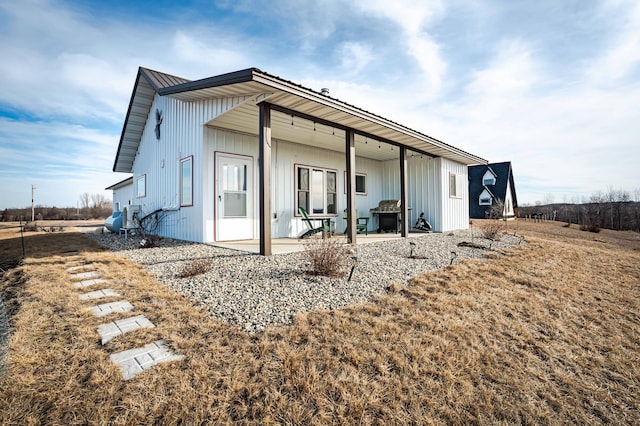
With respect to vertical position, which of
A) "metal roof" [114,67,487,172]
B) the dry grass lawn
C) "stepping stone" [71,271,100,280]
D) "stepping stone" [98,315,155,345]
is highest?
"metal roof" [114,67,487,172]

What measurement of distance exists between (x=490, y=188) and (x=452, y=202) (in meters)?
15.6

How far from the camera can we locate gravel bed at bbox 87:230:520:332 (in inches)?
107

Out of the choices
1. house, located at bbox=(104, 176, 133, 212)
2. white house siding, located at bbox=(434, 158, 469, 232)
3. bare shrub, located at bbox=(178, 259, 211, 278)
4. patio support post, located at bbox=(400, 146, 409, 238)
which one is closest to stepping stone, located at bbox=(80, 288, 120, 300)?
bare shrub, located at bbox=(178, 259, 211, 278)

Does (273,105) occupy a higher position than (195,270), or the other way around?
(273,105)

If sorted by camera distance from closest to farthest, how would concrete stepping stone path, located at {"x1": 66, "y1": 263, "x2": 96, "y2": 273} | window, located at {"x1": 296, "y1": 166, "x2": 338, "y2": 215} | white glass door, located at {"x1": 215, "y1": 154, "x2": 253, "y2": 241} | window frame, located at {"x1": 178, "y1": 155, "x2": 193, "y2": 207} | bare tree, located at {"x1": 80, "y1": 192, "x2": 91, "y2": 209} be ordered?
Result: 1. concrete stepping stone path, located at {"x1": 66, "y1": 263, "x2": 96, "y2": 273}
2. white glass door, located at {"x1": 215, "y1": 154, "x2": 253, "y2": 241}
3. window frame, located at {"x1": 178, "y1": 155, "x2": 193, "y2": 207}
4. window, located at {"x1": 296, "y1": 166, "x2": 338, "y2": 215}
5. bare tree, located at {"x1": 80, "y1": 192, "x2": 91, "y2": 209}

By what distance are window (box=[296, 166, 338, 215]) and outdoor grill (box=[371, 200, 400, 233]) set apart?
1782 millimetres

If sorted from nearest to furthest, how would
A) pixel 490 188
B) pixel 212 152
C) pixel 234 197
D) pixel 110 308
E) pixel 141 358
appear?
pixel 141 358, pixel 110 308, pixel 212 152, pixel 234 197, pixel 490 188

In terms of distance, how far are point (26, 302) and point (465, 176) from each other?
42.7 feet

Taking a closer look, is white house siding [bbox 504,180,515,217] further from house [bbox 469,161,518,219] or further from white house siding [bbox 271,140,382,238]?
white house siding [bbox 271,140,382,238]

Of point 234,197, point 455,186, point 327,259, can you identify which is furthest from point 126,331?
point 455,186

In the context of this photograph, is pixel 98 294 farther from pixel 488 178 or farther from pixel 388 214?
pixel 488 178

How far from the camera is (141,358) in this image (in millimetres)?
1852

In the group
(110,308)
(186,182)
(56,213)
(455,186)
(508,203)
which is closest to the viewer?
(110,308)

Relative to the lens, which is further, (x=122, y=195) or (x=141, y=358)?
(x=122, y=195)
